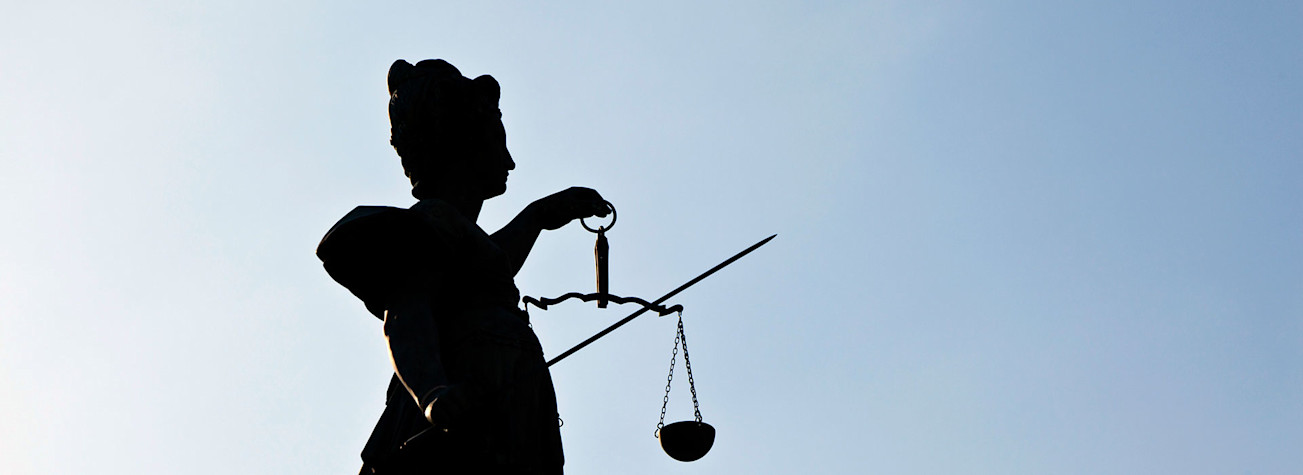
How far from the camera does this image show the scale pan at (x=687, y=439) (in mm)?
12734

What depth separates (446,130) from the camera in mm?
6156

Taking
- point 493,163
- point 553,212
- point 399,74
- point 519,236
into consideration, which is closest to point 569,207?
point 553,212

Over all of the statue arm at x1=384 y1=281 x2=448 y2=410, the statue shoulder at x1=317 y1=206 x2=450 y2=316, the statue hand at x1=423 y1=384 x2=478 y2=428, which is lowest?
the statue hand at x1=423 y1=384 x2=478 y2=428

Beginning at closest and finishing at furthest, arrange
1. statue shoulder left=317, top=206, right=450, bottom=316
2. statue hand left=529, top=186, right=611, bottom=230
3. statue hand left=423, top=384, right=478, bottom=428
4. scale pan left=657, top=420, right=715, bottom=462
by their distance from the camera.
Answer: statue hand left=423, top=384, right=478, bottom=428 < statue shoulder left=317, top=206, right=450, bottom=316 < statue hand left=529, top=186, right=611, bottom=230 < scale pan left=657, top=420, right=715, bottom=462

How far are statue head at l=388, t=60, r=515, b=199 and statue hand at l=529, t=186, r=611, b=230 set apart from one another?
0.50 meters

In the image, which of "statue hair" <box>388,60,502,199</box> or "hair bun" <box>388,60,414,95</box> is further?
"hair bun" <box>388,60,414,95</box>

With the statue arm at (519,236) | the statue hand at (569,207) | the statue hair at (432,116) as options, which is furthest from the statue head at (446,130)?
the statue hand at (569,207)

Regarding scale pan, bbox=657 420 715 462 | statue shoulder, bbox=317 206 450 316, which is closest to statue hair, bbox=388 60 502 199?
statue shoulder, bbox=317 206 450 316

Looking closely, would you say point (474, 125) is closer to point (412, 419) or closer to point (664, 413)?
point (412, 419)

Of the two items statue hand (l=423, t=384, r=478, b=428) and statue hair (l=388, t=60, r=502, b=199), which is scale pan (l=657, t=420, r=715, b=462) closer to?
statue hair (l=388, t=60, r=502, b=199)

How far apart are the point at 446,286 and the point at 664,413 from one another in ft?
25.9

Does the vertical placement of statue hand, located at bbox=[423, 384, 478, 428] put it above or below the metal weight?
below

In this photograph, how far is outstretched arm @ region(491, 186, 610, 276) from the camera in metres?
A: 6.73

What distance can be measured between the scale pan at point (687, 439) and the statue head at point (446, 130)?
6706mm
